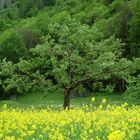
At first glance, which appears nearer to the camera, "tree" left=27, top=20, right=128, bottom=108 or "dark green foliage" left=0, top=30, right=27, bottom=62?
"tree" left=27, top=20, right=128, bottom=108

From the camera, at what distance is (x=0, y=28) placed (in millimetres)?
144750

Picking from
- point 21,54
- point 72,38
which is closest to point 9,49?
point 21,54

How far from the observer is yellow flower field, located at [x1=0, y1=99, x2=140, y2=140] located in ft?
27.3

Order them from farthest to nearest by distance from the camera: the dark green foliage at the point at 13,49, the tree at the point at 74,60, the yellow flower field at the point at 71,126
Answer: the dark green foliage at the point at 13,49 → the tree at the point at 74,60 → the yellow flower field at the point at 71,126

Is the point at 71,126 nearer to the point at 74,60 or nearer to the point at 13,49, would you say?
the point at 74,60

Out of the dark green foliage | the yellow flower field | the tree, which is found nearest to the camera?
the yellow flower field

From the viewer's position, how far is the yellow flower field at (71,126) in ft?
27.3

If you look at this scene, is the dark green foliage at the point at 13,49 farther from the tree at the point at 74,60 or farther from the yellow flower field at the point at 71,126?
the yellow flower field at the point at 71,126

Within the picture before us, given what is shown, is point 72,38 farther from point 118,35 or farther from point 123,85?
point 118,35

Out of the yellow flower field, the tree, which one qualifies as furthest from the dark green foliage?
the yellow flower field

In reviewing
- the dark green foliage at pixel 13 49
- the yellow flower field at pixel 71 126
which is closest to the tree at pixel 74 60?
the yellow flower field at pixel 71 126

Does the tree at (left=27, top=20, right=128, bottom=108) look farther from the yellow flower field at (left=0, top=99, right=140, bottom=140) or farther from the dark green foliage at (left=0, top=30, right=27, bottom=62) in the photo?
the dark green foliage at (left=0, top=30, right=27, bottom=62)

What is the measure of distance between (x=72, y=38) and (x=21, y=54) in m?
54.4

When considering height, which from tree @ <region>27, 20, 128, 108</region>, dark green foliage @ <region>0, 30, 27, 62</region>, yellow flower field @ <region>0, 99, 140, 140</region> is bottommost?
yellow flower field @ <region>0, 99, 140, 140</region>
